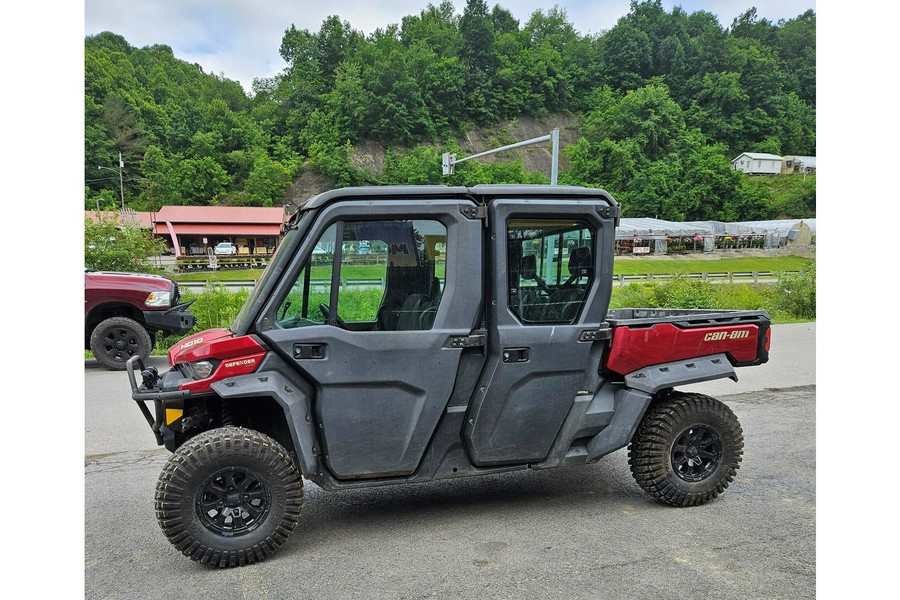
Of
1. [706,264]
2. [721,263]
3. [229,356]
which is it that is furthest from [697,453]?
[721,263]

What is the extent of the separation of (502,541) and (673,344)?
184cm

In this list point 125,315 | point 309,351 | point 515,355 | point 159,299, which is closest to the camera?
point 309,351

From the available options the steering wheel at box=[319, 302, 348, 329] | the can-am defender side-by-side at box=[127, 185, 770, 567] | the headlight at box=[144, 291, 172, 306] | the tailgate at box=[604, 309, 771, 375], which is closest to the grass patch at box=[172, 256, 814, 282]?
the headlight at box=[144, 291, 172, 306]

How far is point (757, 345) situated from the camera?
4688 millimetres

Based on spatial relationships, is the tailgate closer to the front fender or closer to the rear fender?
the rear fender

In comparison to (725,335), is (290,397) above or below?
below

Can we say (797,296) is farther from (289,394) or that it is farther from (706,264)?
(706,264)

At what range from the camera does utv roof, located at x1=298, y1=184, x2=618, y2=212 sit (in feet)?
12.4

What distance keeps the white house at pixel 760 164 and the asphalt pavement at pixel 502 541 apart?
10663 cm

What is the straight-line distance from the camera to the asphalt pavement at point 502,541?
3.30 metres

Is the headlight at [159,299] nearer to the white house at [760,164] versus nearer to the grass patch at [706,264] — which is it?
the grass patch at [706,264]

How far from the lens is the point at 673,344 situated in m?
4.44

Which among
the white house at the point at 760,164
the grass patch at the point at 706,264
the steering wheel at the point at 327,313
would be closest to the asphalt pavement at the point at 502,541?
the steering wheel at the point at 327,313

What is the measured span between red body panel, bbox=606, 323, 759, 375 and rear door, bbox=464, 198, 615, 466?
202 mm
